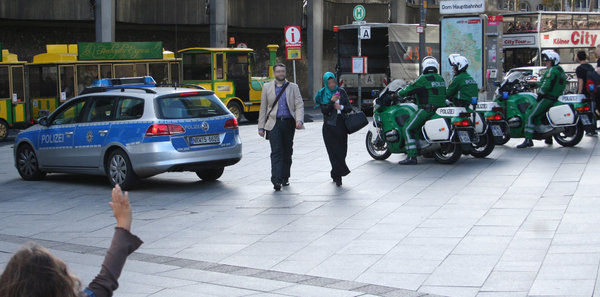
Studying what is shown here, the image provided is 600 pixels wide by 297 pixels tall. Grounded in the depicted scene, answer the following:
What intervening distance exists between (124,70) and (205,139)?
1281 centimetres

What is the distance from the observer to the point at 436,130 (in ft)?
47.2

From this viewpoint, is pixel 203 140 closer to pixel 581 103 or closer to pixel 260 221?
pixel 260 221

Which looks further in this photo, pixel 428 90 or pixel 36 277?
pixel 428 90

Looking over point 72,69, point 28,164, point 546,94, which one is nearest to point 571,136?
point 546,94

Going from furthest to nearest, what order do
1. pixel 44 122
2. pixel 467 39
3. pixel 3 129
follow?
pixel 467 39
pixel 3 129
pixel 44 122

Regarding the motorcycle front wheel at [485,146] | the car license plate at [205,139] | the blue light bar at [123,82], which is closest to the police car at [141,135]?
the car license plate at [205,139]

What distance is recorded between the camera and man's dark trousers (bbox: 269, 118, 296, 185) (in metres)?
12.2

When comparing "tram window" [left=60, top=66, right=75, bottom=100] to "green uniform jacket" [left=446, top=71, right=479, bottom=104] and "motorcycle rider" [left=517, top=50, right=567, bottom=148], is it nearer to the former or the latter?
"green uniform jacket" [left=446, top=71, right=479, bottom=104]

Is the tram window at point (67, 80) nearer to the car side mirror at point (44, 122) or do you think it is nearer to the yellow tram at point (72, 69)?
the yellow tram at point (72, 69)

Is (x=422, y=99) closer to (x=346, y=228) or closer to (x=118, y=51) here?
(x=346, y=228)

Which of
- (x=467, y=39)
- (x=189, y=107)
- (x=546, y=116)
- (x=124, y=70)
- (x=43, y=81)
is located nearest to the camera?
(x=189, y=107)

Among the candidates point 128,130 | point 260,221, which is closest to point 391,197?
point 260,221

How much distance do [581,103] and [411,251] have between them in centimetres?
975

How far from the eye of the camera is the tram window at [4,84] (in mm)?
23219
